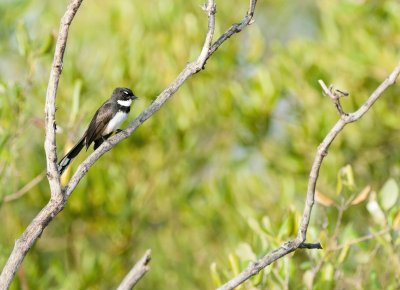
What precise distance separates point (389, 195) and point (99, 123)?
7.53 ft

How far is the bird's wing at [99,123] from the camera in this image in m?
5.82

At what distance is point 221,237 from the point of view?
8406mm

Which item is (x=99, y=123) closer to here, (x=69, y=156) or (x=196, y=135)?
(x=69, y=156)

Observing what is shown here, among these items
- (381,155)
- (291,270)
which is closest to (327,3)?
(381,155)

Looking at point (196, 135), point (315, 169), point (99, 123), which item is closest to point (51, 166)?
point (315, 169)

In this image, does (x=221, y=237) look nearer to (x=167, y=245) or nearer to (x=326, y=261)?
(x=167, y=245)

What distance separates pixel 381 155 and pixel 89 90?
9.89 ft

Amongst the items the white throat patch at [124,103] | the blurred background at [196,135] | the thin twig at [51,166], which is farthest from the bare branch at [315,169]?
the blurred background at [196,135]

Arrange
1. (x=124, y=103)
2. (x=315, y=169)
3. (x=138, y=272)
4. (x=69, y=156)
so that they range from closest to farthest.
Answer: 1. (x=315, y=169)
2. (x=138, y=272)
3. (x=69, y=156)
4. (x=124, y=103)

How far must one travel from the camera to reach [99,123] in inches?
236

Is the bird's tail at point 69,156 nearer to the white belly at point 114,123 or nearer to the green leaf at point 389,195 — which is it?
the white belly at point 114,123

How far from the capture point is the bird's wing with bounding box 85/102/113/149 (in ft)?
19.1

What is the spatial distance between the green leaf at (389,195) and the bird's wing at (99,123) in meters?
2.19

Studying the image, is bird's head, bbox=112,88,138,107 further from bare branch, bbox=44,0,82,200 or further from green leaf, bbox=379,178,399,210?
bare branch, bbox=44,0,82,200
